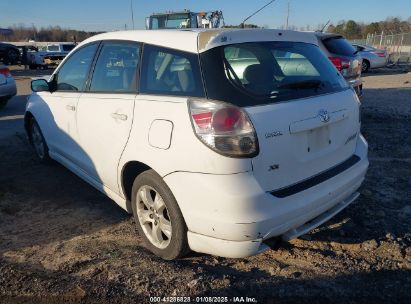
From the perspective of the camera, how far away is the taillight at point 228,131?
2643 millimetres

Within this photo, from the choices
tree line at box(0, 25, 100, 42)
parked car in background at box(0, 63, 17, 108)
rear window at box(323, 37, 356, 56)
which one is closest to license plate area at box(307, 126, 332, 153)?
rear window at box(323, 37, 356, 56)

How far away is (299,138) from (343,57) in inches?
243

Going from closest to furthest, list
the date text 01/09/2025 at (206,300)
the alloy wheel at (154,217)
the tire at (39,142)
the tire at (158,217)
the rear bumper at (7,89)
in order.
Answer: the date text 01/09/2025 at (206,300)
the tire at (158,217)
the alloy wheel at (154,217)
the tire at (39,142)
the rear bumper at (7,89)

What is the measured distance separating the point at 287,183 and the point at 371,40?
1462 inches

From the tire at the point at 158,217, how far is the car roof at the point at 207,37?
3.23ft

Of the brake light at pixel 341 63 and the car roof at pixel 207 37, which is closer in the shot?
the car roof at pixel 207 37

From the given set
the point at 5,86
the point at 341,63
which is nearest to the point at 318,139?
the point at 341,63

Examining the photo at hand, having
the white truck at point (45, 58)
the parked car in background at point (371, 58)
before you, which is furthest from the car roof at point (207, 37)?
the white truck at point (45, 58)

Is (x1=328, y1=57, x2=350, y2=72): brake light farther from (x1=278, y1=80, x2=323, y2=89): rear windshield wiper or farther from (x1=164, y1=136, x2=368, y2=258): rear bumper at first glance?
(x1=164, y1=136, x2=368, y2=258): rear bumper

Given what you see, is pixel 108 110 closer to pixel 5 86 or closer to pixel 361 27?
pixel 5 86

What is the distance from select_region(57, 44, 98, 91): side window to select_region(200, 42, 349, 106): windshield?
1.78 metres

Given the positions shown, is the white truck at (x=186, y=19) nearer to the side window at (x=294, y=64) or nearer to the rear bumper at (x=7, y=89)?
the rear bumper at (x=7, y=89)

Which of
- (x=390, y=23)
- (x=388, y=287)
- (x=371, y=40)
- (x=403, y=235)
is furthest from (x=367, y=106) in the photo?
(x=390, y=23)

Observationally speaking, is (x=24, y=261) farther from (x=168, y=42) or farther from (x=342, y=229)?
(x=342, y=229)
